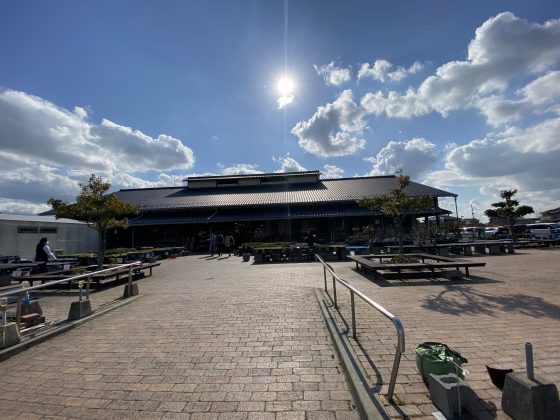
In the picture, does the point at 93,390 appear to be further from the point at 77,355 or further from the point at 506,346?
the point at 506,346

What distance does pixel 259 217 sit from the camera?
26344 mm

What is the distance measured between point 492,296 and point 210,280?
822cm

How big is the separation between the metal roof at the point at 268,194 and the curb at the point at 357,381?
920 inches

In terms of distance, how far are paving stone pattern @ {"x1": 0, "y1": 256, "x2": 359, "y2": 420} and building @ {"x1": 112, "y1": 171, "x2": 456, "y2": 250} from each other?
2015cm

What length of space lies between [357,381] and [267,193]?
1115 inches

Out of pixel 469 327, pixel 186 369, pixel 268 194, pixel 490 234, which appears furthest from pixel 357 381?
pixel 490 234

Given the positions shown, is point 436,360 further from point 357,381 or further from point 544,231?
point 544,231

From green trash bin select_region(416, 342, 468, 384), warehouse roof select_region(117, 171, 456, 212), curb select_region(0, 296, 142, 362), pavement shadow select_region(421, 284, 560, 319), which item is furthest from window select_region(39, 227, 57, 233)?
green trash bin select_region(416, 342, 468, 384)

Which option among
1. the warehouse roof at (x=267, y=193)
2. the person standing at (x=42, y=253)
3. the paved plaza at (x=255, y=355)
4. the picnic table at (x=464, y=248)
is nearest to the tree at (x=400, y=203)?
the paved plaza at (x=255, y=355)

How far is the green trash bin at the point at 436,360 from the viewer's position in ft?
9.48

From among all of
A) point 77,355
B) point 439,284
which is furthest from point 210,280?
point 439,284

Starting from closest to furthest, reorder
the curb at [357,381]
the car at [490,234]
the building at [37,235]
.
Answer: the curb at [357,381] < the building at [37,235] < the car at [490,234]

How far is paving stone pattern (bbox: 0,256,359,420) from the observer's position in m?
2.96

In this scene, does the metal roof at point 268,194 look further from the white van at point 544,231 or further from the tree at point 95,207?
the tree at point 95,207
